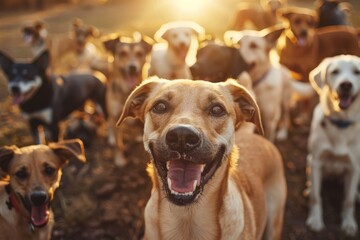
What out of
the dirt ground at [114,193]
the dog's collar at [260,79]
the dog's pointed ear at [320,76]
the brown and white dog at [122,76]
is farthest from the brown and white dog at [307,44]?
the brown and white dog at [122,76]

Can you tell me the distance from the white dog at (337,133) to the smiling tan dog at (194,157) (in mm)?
1827

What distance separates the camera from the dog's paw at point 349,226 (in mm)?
4895

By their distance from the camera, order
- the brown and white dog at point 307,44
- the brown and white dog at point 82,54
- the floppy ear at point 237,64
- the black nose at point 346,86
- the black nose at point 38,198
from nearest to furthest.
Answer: the black nose at point 38,198
the black nose at point 346,86
the floppy ear at point 237,64
the brown and white dog at point 307,44
the brown and white dog at point 82,54

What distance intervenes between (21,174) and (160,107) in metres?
1.57

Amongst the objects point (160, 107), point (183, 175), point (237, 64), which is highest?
point (160, 107)

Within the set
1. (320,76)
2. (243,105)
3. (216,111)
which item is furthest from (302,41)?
(216,111)

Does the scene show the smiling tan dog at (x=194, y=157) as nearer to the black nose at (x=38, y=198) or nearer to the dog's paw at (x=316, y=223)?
the black nose at (x=38, y=198)

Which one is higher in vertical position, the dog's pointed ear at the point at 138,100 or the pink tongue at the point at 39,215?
the dog's pointed ear at the point at 138,100

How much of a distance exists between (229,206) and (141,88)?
1.08 metres

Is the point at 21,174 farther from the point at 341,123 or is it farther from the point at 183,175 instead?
the point at 341,123

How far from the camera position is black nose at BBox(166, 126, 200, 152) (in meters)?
2.55

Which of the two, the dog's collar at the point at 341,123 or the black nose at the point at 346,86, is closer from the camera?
the black nose at the point at 346,86

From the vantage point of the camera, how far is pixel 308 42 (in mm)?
7863

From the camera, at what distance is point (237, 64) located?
18.9 feet
